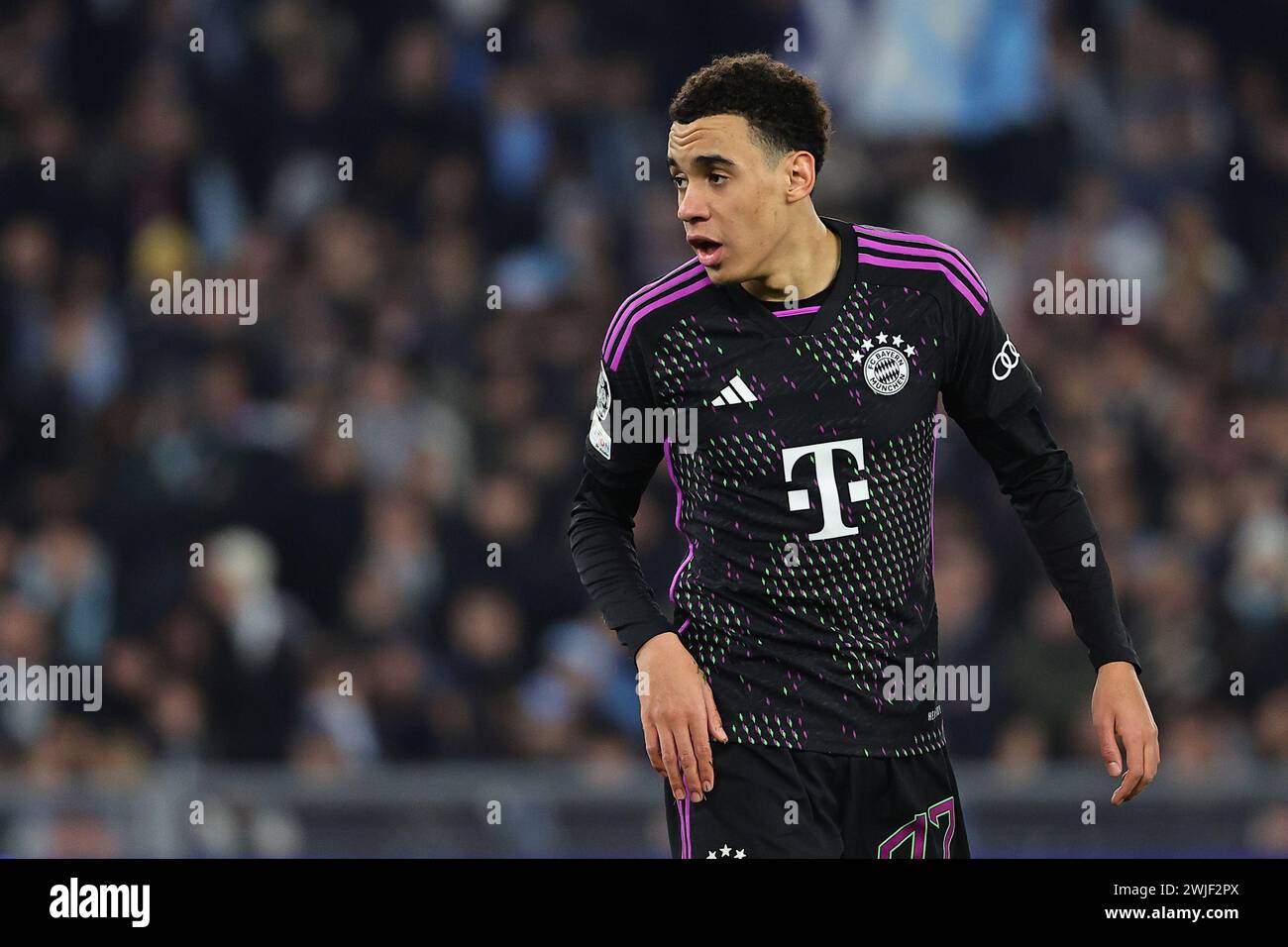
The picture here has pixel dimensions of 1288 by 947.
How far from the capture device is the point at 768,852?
128 inches

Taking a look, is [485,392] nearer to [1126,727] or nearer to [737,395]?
[737,395]

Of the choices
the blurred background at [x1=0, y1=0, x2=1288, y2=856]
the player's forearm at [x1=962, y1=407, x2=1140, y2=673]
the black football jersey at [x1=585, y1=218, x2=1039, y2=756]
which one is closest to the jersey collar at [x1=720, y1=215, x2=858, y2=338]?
the black football jersey at [x1=585, y1=218, x2=1039, y2=756]

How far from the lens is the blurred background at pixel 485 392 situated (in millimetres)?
6809

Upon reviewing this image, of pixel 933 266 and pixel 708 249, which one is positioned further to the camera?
pixel 933 266

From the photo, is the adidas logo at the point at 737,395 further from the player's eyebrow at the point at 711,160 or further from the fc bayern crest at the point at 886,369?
the player's eyebrow at the point at 711,160

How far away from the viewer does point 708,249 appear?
3377 mm

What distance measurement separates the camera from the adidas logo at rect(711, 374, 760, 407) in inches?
134

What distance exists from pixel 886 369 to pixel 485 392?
4580 mm

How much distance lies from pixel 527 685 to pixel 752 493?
389 cm

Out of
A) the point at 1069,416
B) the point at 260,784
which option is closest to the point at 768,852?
the point at 260,784

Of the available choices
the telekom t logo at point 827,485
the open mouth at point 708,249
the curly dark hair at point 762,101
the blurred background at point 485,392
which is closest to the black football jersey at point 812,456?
the telekom t logo at point 827,485

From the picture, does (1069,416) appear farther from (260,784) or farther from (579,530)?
(579,530)

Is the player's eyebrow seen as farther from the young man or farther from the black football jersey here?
the black football jersey

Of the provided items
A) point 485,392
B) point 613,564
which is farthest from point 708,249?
point 485,392
